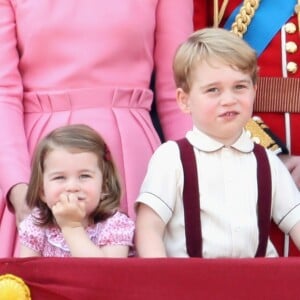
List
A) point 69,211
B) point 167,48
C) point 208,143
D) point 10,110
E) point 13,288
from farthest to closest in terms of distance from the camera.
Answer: point 167,48 < point 10,110 < point 208,143 < point 69,211 < point 13,288

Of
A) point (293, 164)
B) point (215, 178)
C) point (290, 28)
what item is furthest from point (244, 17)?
point (215, 178)

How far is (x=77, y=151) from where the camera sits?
5.95ft

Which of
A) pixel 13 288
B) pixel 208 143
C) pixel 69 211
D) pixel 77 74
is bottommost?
pixel 13 288

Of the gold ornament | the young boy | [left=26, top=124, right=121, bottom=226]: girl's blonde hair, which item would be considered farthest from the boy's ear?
the gold ornament

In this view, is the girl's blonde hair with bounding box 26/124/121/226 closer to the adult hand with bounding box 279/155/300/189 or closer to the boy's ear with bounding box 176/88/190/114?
the boy's ear with bounding box 176/88/190/114

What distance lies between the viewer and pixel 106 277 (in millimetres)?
1542

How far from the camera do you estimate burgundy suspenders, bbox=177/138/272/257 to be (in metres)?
1.82

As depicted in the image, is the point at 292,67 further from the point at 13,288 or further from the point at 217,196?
the point at 13,288

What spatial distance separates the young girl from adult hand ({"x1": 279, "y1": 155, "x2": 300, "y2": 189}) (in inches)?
15.3

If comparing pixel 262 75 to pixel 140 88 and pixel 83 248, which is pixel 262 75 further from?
pixel 83 248

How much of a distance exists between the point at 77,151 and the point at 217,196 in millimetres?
250

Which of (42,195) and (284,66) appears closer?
(42,195)

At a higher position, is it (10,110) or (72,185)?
(10,110)

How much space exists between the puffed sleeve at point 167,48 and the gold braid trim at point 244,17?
97 mm
